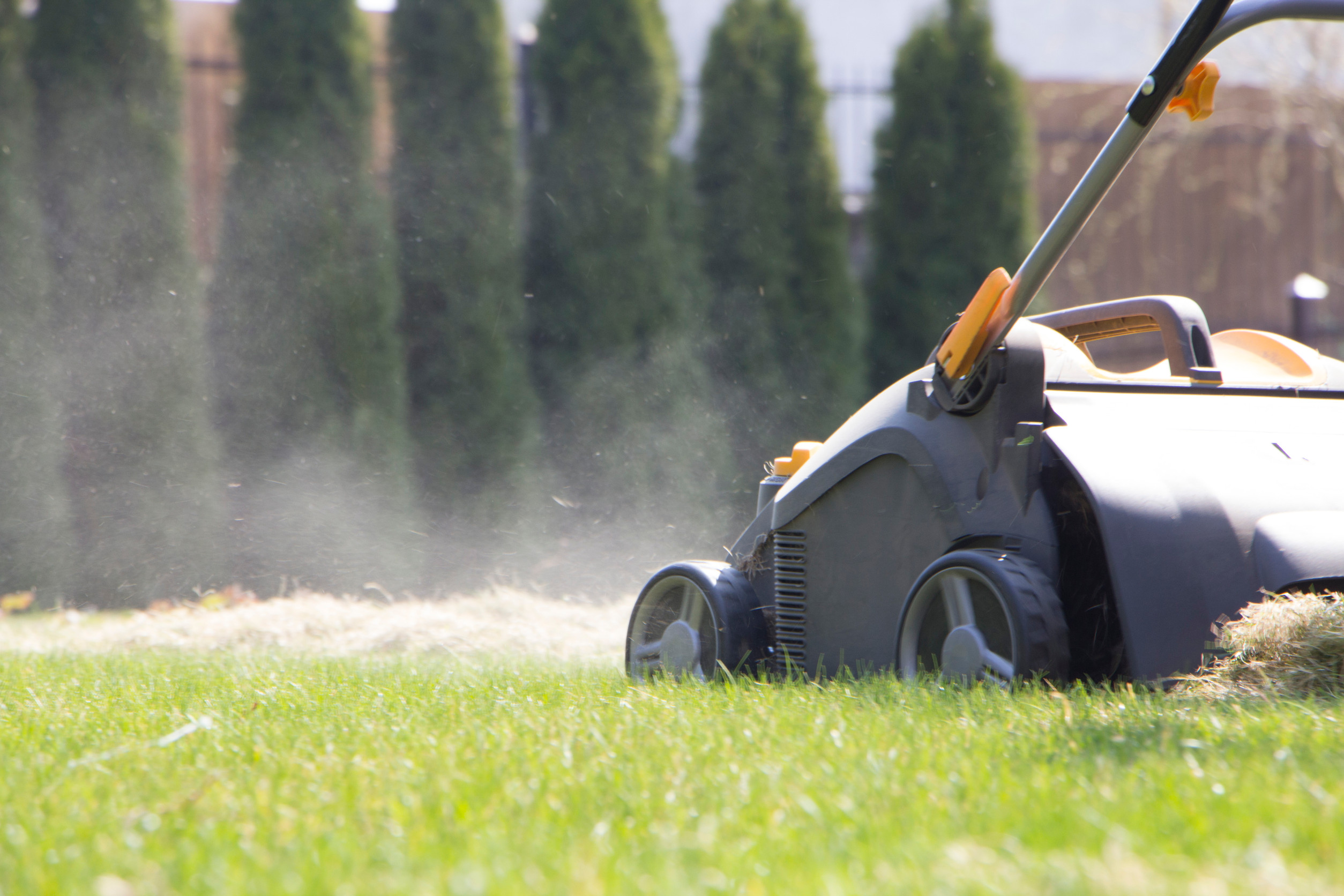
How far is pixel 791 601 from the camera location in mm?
3223

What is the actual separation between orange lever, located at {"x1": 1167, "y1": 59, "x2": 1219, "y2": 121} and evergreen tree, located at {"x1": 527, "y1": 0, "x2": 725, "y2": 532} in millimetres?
5931

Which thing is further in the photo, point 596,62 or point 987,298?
point 596,62

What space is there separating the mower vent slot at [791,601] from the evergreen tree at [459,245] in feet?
16.7

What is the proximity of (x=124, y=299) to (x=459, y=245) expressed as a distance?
2129 millimetres

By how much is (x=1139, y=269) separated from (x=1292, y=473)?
1010 cm

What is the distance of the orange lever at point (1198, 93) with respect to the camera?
95.8 inches

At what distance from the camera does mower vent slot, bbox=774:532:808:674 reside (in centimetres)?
321

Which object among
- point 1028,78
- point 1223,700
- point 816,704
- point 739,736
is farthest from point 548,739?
point 1028,78

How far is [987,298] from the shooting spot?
277cm

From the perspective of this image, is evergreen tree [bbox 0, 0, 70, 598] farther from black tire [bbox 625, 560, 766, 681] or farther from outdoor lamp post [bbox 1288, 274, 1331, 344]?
outdoor lamp post [bbox 1288, 274, 1331, 344]

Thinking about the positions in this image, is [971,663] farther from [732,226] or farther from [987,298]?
[732,226]

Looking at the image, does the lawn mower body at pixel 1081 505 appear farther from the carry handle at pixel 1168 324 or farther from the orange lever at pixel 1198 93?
the orange lever at pixel 1198 93

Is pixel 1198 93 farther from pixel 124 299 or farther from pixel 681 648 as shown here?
pixel 124 299

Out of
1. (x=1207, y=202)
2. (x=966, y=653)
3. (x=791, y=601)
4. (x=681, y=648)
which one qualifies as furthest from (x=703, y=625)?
(x=1207, y=202)
